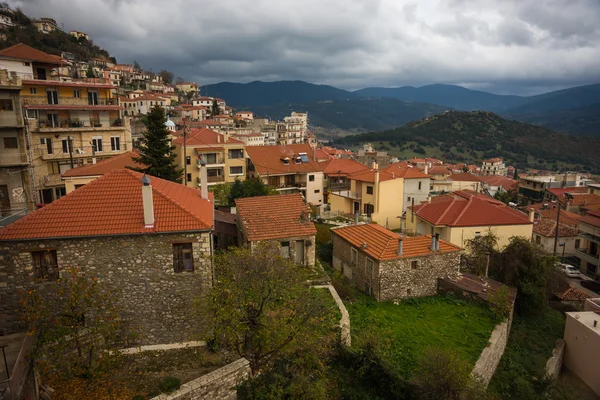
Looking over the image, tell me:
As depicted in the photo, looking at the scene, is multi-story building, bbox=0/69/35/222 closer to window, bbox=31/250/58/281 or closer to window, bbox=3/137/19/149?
window, bbox=3/137/19/149

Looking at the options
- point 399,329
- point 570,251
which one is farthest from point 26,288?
point 570,251

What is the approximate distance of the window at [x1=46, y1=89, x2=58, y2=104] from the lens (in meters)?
36.6

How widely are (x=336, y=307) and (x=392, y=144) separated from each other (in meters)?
176

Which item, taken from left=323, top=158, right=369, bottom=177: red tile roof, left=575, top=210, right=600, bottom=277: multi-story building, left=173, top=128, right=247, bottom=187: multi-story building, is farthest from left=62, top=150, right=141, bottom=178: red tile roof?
left=575, top=210, right=600, bottom=277: multi-story building

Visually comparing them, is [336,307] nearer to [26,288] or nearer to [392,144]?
[26,288]

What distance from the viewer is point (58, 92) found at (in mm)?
37094

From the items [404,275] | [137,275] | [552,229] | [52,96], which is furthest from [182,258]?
[552,229]

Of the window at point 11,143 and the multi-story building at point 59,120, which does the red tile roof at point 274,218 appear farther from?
the multi-story building at point 59,120

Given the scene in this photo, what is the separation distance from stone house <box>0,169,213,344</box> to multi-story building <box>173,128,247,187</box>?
31.0 metres

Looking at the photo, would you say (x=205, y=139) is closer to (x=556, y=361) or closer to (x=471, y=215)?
(x=471, y=215)

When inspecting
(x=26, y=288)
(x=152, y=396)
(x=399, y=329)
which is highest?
(x=26, y=288)

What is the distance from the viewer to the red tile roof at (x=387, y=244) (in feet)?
69.3

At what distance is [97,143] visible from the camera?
38562mm

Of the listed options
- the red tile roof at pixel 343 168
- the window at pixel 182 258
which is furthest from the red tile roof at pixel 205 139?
the window at pixel 182 258
